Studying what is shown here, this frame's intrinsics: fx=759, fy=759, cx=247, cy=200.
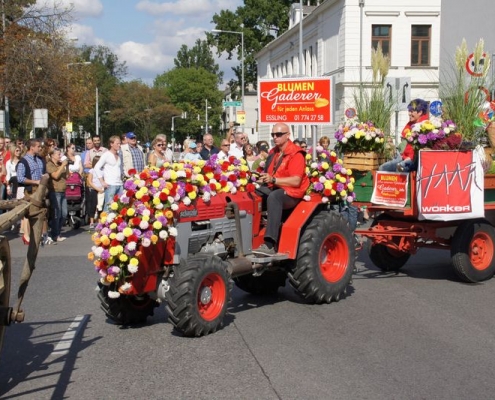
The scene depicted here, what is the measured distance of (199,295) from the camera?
732 centimetres

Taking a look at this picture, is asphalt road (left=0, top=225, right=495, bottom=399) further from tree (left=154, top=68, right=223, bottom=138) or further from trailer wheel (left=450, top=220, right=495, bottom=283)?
tree (left=154, top=68, right=223, bottom=138)

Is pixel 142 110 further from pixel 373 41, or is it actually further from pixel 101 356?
pixel 101 356

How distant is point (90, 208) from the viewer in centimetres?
1836

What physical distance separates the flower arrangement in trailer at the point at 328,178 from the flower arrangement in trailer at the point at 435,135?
1.05 meters

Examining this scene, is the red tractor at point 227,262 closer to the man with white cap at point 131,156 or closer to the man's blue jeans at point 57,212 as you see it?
the man with white cap at point 131,156

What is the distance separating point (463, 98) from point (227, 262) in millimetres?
4430

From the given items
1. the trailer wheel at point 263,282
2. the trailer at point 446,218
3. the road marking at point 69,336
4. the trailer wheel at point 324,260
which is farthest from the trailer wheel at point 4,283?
the trailer at point 446,218

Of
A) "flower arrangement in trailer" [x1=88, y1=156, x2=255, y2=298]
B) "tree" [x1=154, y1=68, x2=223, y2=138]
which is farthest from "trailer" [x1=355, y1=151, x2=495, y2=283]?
"tree" [x1=154, y1=68, x2=223, y2=138]

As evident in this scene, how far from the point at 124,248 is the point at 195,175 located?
115 cm

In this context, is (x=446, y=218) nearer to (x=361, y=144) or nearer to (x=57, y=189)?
(x=361, y=144)

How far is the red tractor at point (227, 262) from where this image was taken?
7.28 m

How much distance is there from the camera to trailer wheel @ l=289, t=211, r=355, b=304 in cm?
856

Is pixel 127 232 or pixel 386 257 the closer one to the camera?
pixel 127 232

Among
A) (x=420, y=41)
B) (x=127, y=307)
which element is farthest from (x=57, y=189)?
(x=420, y=41)
